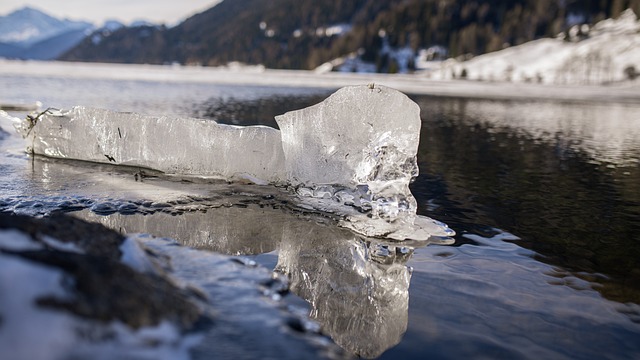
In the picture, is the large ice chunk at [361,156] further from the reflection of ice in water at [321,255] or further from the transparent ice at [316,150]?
the reflection of ice in water at [321,255]

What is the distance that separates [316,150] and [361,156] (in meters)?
0.71

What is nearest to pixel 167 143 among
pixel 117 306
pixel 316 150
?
pixel 316 150

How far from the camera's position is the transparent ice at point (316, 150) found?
608 centimetres

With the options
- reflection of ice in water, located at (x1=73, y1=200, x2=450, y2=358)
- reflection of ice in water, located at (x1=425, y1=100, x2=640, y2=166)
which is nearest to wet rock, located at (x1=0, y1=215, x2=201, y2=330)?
reflection of ice in water, located at (x1=73, y1=200, x2=450, y2=358)

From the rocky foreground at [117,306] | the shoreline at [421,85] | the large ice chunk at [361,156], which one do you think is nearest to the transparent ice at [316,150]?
the large ice chunk at [361,156]

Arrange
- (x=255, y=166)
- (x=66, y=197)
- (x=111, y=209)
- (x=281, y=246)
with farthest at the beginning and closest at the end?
1. (x=255, y=166)
2. (x=66, y=197)
3. (x=111, y=209)
4. (x=281, y=246)

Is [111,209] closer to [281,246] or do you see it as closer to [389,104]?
[281,246]

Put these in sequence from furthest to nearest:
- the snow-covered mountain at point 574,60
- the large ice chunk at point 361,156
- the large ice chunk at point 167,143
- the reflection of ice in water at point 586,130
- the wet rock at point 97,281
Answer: the snow-covered mountain at point 574,60 → the reflection of ice in water at point 586,130 → the large ice chunk at point 167,143 → the large ice chunk at point 361,156 → the wet rock at point 97,281

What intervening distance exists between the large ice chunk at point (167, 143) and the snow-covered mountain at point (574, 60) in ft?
250

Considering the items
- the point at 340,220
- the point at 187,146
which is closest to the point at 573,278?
the point at 340,220

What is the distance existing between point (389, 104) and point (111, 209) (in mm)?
3880

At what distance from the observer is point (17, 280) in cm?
222

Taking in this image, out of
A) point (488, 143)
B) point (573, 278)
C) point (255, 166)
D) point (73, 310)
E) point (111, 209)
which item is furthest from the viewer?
point (488, 143)

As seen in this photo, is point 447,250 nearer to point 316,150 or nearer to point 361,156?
point 361,156
